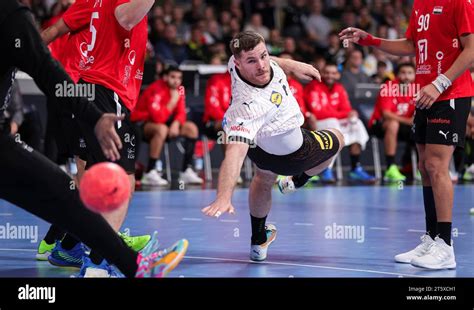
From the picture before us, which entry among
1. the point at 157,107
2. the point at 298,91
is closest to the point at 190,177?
the point at 157,107

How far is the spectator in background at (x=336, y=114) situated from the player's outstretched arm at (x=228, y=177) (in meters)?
8.55

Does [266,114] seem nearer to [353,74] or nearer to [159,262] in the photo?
[159,262]

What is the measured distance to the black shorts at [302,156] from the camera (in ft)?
22.9

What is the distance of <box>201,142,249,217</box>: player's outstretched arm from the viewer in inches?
218

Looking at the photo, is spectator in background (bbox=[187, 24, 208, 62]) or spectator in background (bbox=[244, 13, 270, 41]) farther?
spectator in background (bbox=[244, 13, 270, 41])

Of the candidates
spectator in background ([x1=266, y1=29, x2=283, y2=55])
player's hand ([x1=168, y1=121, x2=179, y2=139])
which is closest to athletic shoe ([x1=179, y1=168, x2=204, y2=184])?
player's hand ([x1=168, y1=121, x2=179, y2=139])

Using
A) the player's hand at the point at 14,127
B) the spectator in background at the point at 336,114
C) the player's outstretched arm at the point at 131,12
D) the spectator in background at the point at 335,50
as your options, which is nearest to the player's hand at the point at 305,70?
Result: the player's outstretched arm at the point at 131,12

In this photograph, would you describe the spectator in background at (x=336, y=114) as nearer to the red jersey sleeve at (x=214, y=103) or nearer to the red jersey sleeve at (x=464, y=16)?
the red jersey sleeve at (x=214, y=103)

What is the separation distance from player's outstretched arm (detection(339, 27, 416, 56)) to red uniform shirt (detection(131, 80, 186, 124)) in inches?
263

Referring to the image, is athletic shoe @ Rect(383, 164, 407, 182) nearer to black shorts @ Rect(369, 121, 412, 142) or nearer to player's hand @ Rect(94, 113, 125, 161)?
black shorts @ Rect(369, 121, 412, 142)

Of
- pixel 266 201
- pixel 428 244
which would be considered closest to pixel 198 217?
pixel 266 201

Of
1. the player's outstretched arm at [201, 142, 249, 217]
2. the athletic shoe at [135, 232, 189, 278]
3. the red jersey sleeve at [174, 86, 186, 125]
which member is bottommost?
the athletic shoe at [135, 232, 189, 278]

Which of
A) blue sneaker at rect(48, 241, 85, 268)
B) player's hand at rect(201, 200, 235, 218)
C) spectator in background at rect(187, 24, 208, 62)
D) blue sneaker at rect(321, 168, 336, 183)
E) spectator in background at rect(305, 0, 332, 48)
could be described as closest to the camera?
player's hand at rect(201, 200, 235, 218)

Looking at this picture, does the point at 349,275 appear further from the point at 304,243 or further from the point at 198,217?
the point at 198,217
